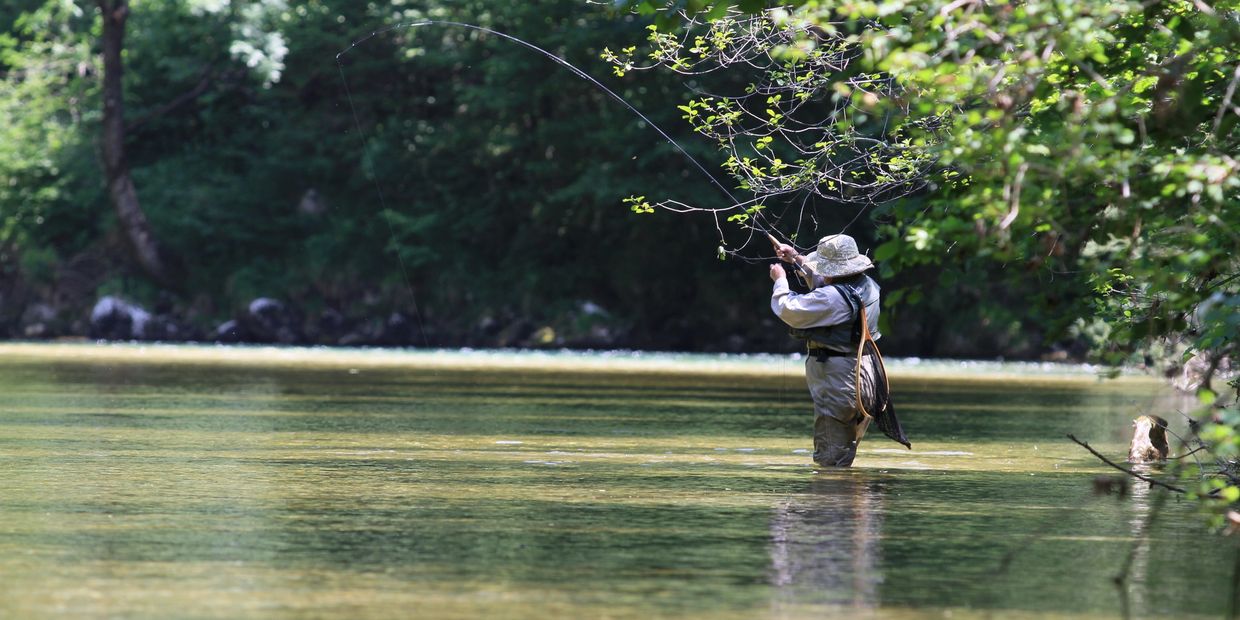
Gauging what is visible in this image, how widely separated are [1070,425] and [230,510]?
10397 mm

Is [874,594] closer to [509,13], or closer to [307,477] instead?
[307,477]

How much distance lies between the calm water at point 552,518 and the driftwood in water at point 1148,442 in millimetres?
446

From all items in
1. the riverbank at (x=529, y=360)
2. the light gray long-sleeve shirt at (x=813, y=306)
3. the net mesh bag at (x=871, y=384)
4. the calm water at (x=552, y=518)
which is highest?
the light gray long-sleeve shirt at (x=813, y=306)

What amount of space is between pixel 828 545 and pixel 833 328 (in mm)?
4012

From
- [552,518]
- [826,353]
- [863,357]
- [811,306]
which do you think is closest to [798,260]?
[811,306]

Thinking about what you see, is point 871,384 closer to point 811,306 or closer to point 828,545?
point 811,306

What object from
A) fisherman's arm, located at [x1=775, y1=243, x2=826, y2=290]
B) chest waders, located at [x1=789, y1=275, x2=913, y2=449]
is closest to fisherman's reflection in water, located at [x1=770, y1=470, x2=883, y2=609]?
chest waders, located at [x1=789, y1=275, x2=913, y2=449]

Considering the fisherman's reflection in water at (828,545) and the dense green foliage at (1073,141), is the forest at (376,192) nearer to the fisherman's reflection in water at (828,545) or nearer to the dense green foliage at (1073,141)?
the fisherman's reflection in water at (828,545)

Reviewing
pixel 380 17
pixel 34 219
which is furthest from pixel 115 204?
pixel 380 17

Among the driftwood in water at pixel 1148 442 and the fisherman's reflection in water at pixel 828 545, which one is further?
the driftwood in water at pixel 1148 442

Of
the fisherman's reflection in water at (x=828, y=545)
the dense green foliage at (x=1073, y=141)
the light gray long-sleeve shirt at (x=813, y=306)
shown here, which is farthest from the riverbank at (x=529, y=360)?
the dense green foliage at (x=1073, y=141)

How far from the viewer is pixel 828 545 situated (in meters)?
7.69

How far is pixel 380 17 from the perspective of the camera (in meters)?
42.8

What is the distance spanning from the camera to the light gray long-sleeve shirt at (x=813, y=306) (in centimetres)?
1137
